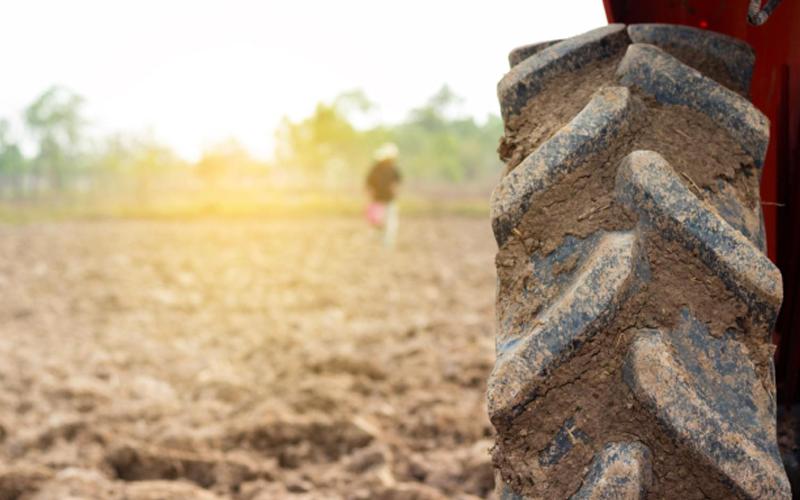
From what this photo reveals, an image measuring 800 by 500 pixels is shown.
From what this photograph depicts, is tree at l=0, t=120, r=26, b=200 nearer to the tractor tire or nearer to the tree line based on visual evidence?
the tree line

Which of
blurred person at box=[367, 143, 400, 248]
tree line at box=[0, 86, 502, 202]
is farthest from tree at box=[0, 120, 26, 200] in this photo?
blurred person at box=[367, 143, 400, 248]

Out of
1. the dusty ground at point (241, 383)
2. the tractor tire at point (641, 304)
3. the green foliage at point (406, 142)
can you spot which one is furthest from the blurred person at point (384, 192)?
the green foliage at point (406, 142)

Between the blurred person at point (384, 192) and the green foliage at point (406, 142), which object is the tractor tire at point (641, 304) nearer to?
the blurred person at point (384, 192)

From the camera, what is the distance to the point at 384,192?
11383mm

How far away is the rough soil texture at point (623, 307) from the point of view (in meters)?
1.02

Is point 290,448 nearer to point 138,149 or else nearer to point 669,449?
point 669,449

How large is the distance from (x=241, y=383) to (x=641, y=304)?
9.23 feet

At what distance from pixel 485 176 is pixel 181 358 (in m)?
45.4

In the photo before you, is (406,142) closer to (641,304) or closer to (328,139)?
(328,139)

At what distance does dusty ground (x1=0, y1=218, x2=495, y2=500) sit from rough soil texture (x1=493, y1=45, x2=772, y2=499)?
1220 mm

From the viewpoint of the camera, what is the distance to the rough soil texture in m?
1.02

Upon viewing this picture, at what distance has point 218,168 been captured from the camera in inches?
2117

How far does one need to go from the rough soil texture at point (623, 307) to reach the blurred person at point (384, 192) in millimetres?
10067

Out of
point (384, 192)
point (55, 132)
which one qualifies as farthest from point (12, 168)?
point (384, 192)
